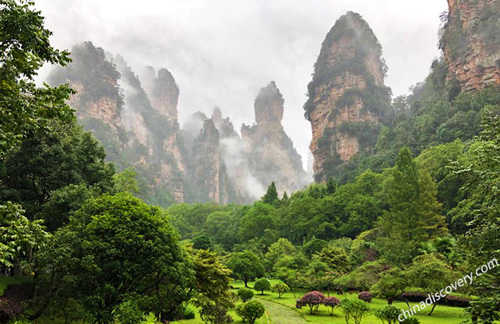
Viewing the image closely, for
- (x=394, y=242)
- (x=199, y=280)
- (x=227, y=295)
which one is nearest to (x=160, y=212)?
(x=199, y=280)

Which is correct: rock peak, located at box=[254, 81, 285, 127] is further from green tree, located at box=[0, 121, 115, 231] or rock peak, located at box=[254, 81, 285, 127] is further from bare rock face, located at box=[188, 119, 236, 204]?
green tree, located at box=[0, 121, 115, 231]

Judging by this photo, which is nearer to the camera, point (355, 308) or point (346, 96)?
point (355, 308)

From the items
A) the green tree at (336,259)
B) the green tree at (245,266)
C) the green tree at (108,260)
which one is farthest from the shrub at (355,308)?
the green tree at (245,266)

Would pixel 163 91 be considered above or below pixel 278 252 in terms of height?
above

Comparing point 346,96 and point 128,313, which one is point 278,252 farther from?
point 346,96

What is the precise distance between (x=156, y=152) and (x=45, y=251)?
13139 cm

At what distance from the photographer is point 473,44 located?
53.7 m

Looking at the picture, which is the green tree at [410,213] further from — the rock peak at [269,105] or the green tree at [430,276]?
the rock peak at [269,105]

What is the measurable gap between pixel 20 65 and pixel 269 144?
157249 millimetres

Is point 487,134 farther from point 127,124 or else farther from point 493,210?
point 127,124

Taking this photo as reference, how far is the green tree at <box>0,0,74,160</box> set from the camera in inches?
299

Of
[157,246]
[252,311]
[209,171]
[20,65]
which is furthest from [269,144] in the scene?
[20,65]

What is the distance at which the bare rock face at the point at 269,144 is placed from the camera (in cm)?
16362

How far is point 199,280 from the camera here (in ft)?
62.5
